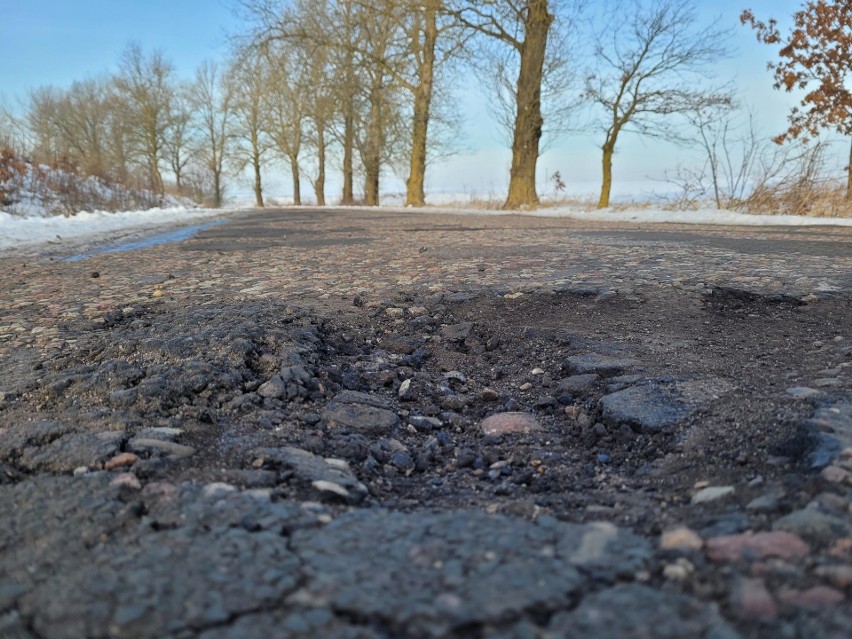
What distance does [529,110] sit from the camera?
48.6 feet

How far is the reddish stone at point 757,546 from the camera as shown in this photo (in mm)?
695

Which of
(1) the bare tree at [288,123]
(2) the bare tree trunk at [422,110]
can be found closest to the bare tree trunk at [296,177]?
(1) the bare tree at [288,123]

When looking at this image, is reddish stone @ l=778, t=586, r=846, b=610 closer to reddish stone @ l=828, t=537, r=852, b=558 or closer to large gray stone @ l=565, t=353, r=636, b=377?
reddish stone @ l=828, t=537, r=852, b=558

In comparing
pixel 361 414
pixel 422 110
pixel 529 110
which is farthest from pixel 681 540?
pixel 422 110

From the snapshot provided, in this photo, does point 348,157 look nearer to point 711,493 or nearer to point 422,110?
point 422,110

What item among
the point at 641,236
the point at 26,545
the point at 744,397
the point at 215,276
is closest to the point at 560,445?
the point at 744,397

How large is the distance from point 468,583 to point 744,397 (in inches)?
36.7

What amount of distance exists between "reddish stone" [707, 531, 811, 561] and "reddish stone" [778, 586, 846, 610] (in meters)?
0.06

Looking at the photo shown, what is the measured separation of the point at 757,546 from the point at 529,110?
15.5m

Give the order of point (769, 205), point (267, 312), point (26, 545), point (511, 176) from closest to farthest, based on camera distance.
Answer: point (26, 545) < point (267, 312) < point (769, 205) < point (511, 176)

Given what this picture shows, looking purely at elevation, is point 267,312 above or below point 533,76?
below

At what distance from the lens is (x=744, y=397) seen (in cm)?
129

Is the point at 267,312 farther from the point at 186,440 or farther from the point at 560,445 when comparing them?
the point at 560,445

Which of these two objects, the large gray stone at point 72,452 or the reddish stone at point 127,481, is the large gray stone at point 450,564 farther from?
the large gray stone at point 72,452
